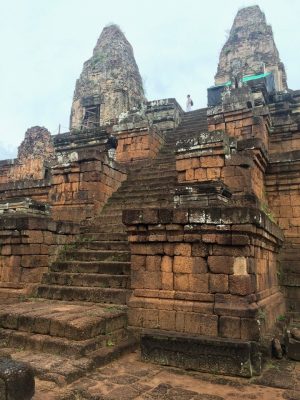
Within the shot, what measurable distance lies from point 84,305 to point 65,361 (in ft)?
5.24

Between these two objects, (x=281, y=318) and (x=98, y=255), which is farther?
(x=98, y=255)

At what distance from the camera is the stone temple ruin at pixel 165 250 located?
452 centimetres

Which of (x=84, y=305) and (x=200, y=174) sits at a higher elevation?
(x=200, y=174)

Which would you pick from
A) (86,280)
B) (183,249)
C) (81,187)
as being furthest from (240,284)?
(81,187)

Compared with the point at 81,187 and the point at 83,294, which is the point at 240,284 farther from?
the point at 81,187

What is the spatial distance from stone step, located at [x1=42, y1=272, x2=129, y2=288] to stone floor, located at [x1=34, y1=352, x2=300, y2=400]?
1691 millimetres

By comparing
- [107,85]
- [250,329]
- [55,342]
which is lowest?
[55,342]

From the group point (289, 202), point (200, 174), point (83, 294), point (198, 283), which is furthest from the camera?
point (289, 202)

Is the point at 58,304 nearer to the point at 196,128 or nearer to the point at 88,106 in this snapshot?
the point at 196,128

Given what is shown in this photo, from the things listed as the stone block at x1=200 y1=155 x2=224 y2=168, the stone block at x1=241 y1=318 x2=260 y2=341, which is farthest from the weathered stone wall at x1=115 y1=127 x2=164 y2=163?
the stone block at x1=241 y1=318 x2=260 y2=341

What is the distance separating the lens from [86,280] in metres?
6.28

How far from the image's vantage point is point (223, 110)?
10.1 meters

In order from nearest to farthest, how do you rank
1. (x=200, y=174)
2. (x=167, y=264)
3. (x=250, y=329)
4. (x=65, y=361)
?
(x=65, y=361), (x=250, y=329), (x=167, y=264), (x=200, y=174)

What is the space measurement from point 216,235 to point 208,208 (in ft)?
1.20
